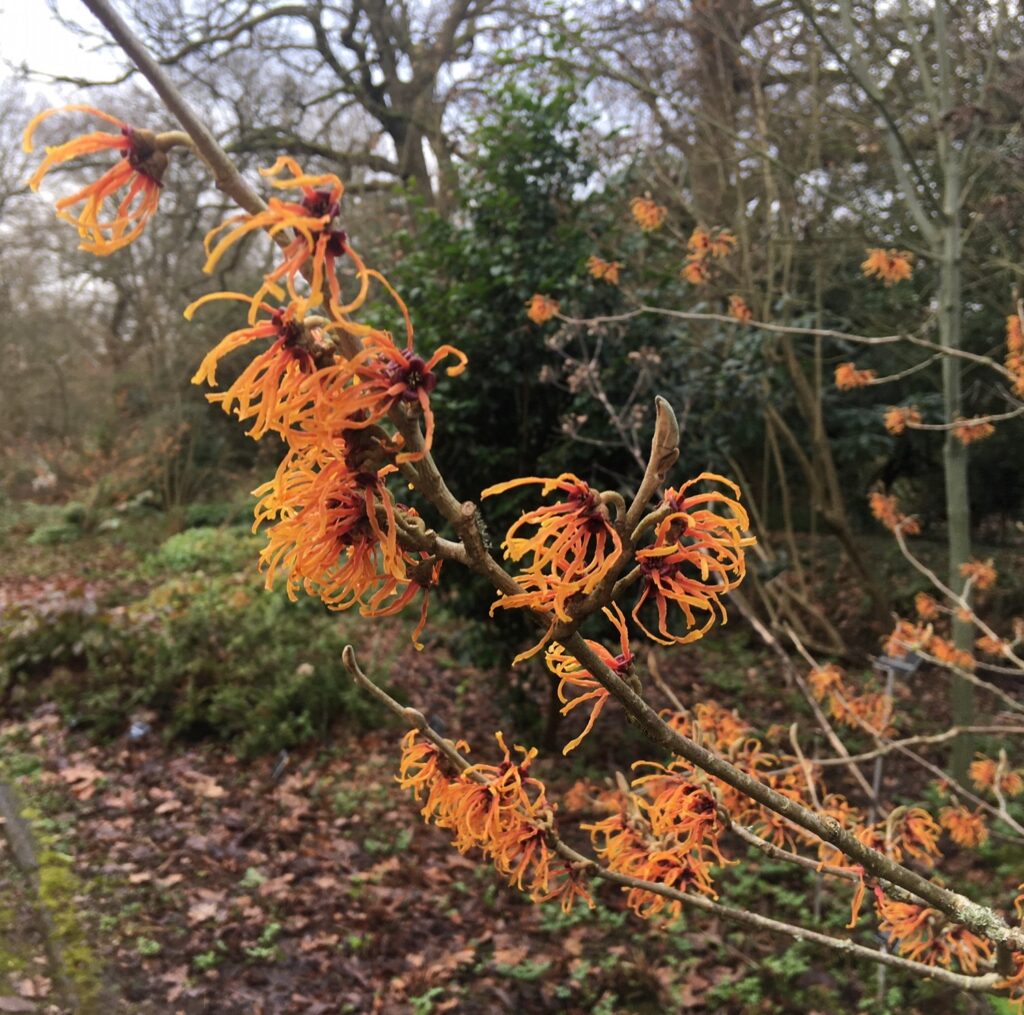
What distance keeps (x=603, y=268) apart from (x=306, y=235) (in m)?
3.89

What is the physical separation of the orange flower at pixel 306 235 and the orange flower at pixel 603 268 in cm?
381

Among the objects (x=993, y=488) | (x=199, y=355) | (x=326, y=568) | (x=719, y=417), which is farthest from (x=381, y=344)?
(x=199, y=355)

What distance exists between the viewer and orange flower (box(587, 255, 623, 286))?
4301mm

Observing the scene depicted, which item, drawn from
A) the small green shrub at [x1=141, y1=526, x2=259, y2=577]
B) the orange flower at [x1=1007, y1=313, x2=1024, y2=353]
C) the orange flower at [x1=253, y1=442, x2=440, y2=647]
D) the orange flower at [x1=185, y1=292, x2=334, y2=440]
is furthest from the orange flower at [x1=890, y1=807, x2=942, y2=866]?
the small green shrub at [x1=141, y1=526, x2=259, y2=577]

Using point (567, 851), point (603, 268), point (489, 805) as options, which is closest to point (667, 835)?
point (567, 851)

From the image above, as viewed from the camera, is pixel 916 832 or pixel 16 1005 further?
pixel 16 1005

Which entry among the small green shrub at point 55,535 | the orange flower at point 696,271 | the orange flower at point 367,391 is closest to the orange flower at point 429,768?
the orange flower at point 367,391

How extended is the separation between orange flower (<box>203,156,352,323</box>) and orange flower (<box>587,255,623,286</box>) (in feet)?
12.5

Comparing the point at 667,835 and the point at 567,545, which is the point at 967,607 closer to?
the point at 667,835

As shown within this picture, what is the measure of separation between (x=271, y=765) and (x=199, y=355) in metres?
7.99

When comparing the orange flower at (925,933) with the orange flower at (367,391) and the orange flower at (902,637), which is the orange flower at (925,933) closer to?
the orange flower at (367,391)

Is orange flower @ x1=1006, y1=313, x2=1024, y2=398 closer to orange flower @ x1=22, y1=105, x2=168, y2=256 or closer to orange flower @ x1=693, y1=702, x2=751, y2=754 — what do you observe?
orange flower @ x1=693, y1=702, x2=751, y2=754

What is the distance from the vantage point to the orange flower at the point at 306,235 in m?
0.61

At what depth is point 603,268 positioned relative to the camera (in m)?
4.32
